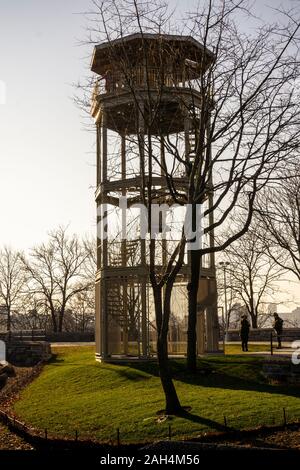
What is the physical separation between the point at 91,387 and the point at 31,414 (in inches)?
143

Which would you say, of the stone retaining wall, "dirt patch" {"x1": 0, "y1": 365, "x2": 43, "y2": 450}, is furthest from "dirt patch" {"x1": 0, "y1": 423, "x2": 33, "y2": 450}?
the stone retaining wall

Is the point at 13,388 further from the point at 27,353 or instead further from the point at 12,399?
the point at 27,353

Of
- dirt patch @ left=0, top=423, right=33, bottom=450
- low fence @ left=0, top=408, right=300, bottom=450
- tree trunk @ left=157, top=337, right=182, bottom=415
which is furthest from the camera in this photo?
tree trunk @ left=157, top=337, right=182, bottom=415

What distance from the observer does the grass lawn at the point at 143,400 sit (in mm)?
12539

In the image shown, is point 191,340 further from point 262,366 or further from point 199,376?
point 262,366

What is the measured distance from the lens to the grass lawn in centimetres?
1254

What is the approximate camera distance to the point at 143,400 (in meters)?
15.3

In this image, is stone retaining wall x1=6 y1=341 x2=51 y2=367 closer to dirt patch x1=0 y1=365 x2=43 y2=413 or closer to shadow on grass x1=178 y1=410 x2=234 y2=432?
dirt patch x1=0 y1=365 x2=43 y2=413

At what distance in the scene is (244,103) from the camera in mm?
14406

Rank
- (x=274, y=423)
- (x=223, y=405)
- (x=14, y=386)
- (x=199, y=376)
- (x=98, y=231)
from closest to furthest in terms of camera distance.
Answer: (x=274, y=423) → (x=223, y=405) → (x=199, y=376) → (x=14, y=386) → (x=98, y=231)

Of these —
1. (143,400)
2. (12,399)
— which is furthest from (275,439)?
(12,399)

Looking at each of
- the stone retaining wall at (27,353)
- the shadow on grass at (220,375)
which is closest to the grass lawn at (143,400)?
the shadow on grass at (220,375)
